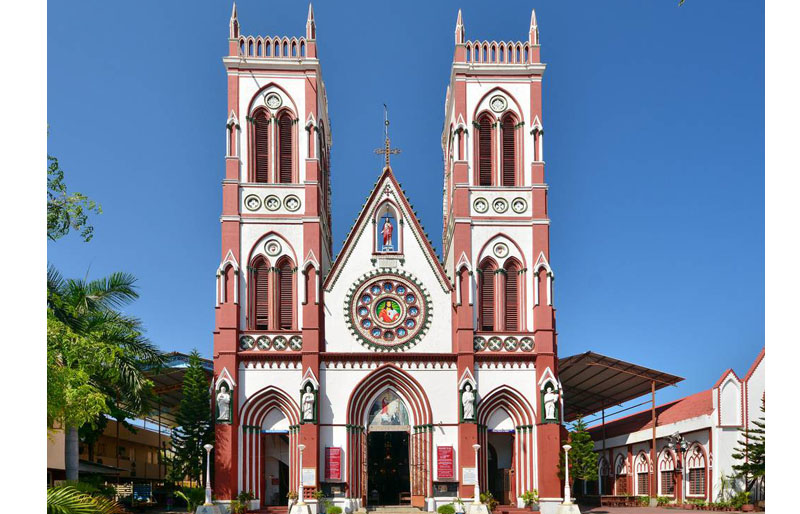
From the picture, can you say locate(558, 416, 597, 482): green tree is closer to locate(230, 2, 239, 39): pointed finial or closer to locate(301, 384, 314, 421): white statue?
locate(301, 384, 314, 421): white statue

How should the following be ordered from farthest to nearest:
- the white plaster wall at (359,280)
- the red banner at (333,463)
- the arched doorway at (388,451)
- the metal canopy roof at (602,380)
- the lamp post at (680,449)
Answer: the metal canopy roof at (602,380) → the lamp post at (680,449) → the white plaster wall at (359,280) → the arched doorway at (388,451) → the red banner at (333,463)

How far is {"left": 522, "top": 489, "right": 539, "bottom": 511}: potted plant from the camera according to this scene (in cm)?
3941

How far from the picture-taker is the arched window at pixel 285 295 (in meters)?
42.2

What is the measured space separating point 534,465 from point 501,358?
5041 mm

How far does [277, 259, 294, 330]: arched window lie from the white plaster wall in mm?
1762

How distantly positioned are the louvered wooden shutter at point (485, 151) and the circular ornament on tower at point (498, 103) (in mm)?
635

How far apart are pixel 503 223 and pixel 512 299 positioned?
369 cm

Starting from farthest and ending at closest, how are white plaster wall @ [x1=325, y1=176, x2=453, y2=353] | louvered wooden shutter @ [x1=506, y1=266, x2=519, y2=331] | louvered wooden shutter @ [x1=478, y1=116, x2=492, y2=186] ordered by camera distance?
louvered wooden shutter @ [x1=478, y1=116, x2=492, y2=186]
louvered wooden shutter @ [x1=506, y1=266, x2=519, y2=331]
white plaster wall @ [x1=325, y1=176, x2=453, y2=353]

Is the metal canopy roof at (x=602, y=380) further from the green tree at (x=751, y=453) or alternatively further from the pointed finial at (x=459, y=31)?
the pointed finial at (x=459, y=31)

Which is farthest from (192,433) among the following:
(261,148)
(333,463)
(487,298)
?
(487,298)

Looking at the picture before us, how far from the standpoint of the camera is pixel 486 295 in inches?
1679

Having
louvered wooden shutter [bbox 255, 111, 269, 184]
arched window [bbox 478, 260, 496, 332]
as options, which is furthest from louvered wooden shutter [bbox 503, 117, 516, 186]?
louvered wooden shutter [bbox 255, 111, 269, 184]

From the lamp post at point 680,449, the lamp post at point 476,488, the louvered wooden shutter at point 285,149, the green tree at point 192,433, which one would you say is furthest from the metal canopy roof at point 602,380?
the green tree at point 192,433
